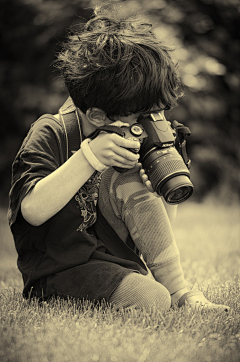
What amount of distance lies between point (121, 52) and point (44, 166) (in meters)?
0.36

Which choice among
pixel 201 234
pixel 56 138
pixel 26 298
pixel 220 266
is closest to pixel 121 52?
pixel 56 138

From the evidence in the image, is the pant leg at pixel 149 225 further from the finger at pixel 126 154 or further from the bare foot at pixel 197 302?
the finger at pixel 126 154

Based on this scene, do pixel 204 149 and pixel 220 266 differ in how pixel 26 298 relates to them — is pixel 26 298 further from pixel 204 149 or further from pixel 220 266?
pixel 204 149

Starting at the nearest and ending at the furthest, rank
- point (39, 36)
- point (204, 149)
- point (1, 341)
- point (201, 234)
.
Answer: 1. point (1, 341)
2. point (201, 234)
3. point (39, 36)
4. point (204, 149)

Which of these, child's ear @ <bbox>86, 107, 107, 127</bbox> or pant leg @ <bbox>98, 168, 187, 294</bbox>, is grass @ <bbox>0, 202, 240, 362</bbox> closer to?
pant leg @ <bbox>98, 168, 187, 294</bbox>

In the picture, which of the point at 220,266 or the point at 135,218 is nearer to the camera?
the point at 135,218

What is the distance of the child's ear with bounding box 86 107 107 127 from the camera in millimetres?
1353

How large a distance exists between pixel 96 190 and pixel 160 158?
25 cm

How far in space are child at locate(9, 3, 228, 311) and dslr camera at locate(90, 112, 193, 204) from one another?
1.4 inches

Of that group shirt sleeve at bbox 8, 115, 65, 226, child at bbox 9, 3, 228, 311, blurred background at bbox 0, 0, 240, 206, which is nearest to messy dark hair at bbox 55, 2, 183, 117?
child at bbox 9, 3, 228, 311

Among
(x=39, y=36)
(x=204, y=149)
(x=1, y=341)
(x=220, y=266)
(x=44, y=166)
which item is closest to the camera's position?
(x=1, y=341)

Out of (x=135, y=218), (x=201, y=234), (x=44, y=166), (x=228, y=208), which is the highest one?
(x=44, y=166)

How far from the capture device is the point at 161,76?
132 cm

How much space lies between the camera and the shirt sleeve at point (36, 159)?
125cm
